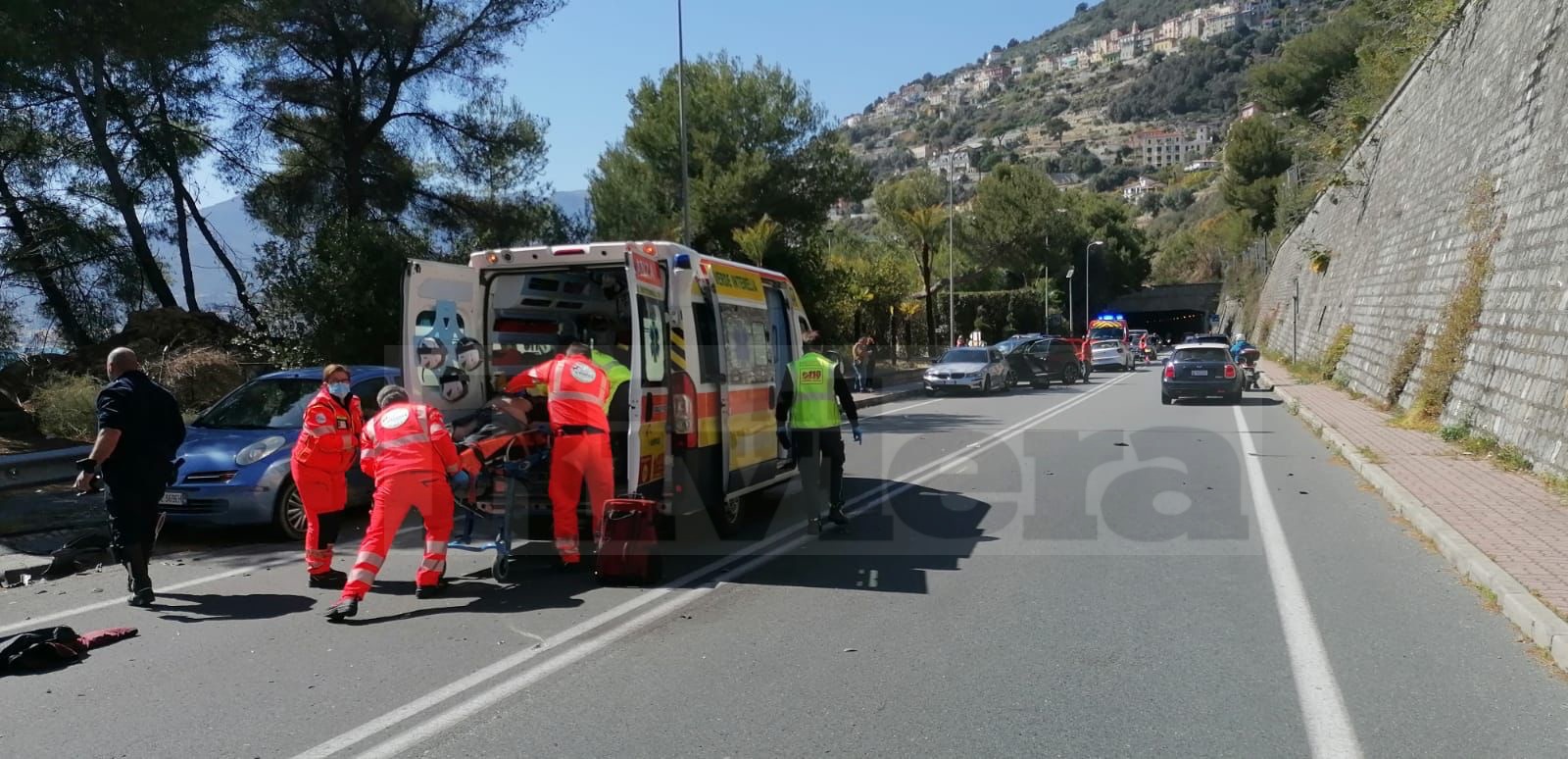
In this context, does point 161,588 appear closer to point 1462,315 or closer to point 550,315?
point 550,315

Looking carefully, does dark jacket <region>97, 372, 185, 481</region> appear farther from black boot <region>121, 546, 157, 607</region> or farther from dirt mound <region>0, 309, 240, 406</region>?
dirt mound <region>0, 309, 240, 406</region>

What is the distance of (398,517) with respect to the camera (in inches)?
262

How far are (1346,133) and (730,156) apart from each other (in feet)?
63.1

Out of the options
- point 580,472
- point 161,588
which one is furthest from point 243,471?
point 580,472

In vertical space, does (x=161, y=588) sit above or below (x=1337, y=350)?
below

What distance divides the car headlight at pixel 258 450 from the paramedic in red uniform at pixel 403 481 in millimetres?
2675

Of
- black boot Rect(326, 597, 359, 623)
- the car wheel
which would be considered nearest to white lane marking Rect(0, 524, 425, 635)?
the car wheel

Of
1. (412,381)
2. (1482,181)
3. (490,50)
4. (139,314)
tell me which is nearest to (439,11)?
(490,50)

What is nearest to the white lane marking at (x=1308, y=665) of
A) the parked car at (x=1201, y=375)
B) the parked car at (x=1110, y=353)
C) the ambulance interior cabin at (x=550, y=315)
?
the ambulance interior cabin at (x=550, y=315)

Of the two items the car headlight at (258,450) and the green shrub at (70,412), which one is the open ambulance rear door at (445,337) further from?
the green shrub at (70,412)

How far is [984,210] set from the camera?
236 ft

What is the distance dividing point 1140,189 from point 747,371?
629 feet

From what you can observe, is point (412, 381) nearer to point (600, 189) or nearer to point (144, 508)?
point (144, 508)

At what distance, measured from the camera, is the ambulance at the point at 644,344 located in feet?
24.7
